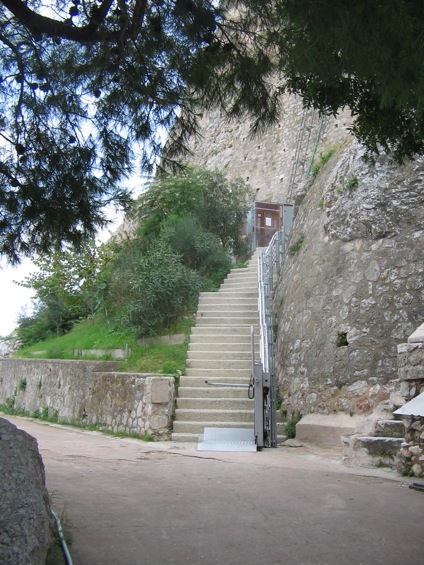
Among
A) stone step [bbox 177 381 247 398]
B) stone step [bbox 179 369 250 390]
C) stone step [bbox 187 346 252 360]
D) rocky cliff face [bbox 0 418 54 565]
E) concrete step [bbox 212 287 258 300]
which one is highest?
concrete step [bbox 212 287 258 300]

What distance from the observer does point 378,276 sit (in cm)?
959

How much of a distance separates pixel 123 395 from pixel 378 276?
459cm

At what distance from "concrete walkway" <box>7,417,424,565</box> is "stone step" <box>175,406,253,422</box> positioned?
1.94 metres

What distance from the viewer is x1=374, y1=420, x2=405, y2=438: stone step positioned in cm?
765

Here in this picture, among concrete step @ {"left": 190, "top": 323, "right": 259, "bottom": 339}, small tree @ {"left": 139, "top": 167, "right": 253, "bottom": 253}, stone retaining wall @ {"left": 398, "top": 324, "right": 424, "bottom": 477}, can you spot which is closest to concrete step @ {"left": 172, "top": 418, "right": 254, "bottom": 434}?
concrete step @ {"left": 190, "top": 323, "right": 259, "bottom": 339}

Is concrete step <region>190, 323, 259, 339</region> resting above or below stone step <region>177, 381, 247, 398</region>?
above

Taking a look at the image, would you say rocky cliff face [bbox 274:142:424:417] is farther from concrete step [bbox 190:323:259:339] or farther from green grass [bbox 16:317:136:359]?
green grass [bbox 16:317:136:359]

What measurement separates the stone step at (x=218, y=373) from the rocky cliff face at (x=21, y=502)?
7.12 metres

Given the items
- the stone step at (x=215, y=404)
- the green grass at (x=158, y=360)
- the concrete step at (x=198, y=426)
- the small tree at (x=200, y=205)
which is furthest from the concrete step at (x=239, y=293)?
the concrete step at (x=198, y=426)

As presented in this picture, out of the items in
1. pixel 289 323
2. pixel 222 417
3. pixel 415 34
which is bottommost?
pixel 222 417

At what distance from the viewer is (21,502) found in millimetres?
3207

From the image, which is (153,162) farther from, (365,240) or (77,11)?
(365,240)

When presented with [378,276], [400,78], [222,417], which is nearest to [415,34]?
[400,78]

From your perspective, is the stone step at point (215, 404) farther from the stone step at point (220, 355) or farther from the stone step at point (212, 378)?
the stone step at point (220, 355)
